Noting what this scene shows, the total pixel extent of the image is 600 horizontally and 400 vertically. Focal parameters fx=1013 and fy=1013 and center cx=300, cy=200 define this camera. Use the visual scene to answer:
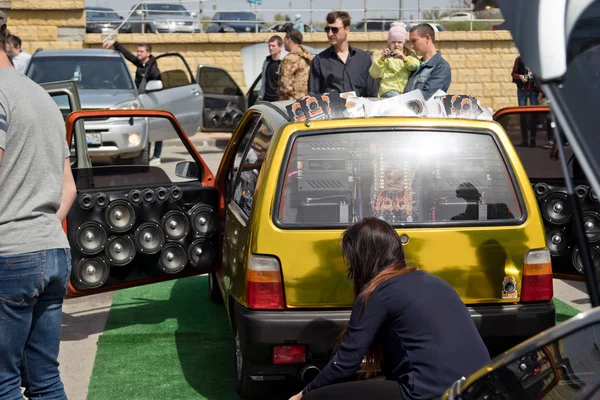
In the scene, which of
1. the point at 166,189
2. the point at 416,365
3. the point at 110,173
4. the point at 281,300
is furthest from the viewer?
the point at 110,173

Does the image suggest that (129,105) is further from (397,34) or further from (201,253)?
(201,253)

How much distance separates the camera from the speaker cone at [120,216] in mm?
6172

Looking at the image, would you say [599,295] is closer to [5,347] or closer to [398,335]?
[398,335]

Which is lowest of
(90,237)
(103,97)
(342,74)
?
(90,237)

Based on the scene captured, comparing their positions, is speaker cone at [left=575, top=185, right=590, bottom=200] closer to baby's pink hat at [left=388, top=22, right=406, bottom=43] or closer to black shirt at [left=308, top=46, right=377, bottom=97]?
baby's pink hat at [left=388, top=22, right=406, bottom=43]

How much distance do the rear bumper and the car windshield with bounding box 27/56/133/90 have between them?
10714 mm

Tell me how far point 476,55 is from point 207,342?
19.5 metres

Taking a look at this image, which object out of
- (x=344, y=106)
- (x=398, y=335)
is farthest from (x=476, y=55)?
(x=398, y=335)

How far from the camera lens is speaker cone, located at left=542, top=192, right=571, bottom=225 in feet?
20.1

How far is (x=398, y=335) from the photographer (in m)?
3.72

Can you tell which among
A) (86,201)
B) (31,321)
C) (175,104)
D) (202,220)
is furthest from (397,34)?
(175,104)

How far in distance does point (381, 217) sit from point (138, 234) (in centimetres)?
190

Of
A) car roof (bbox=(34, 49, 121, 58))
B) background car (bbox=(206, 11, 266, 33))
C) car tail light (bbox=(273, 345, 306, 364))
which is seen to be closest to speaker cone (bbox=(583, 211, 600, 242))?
car tail light (bbox=(273, 345, 306, 364))

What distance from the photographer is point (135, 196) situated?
625 cm
